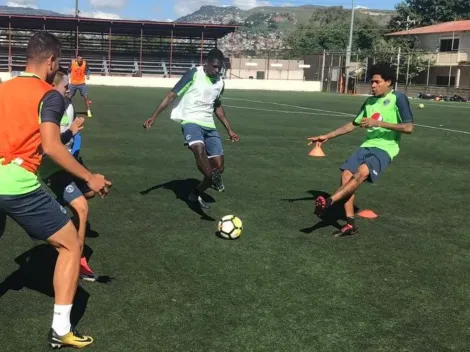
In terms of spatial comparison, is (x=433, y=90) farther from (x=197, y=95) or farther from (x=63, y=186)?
(x=63, y=186)

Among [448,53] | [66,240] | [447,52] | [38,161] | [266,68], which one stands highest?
[447,52]

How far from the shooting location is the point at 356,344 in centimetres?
393

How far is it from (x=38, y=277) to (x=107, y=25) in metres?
50.7

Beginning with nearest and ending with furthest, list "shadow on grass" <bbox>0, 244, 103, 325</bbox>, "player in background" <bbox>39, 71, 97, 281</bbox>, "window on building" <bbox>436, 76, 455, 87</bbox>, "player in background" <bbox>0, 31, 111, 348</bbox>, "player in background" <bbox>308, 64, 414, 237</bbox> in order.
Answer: "player in background" <bbox>0, 31, 111, 348</bbox> < "shadow on grass" <bbox>0, 244, 103, 325</bbox> < "player in background" <bbox>39, 71, 97, 281</bbox> < "player in background" <bbox>308, 64, 414, 237</bbox> < "window on building" <bbox>436, 76, 455, 87</bbox>

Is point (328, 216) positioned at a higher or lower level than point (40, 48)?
lower

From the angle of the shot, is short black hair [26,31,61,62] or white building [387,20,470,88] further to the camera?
white building [387,20,470,88]

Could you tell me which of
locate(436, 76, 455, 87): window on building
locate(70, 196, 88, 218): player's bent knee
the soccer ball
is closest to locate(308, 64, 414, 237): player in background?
the soccer ball

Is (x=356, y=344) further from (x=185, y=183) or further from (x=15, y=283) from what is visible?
(x=185, y=183)

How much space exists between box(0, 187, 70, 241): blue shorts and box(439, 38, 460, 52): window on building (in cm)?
5607

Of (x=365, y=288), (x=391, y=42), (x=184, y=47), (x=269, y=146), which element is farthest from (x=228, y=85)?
(x=365, y=288)

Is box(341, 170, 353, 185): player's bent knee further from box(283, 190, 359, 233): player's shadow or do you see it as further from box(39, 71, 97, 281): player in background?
box(39, 71, 97, 281): player in background

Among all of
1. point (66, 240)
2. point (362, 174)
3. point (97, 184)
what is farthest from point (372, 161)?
point (66, 240)

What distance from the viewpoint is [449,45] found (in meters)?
55.0

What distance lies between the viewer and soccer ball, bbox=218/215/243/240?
6.24m
